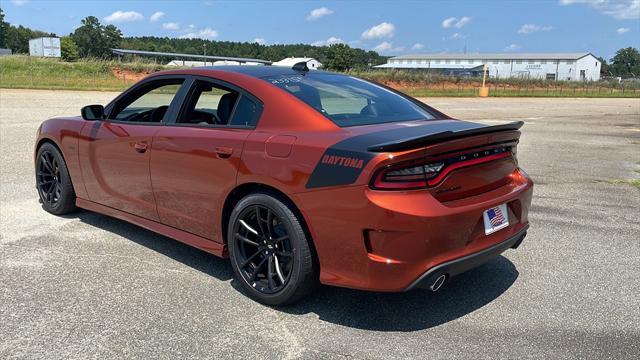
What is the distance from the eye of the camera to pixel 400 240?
2945 millimetres

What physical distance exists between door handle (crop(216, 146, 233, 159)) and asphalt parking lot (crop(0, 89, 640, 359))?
0.98 meters

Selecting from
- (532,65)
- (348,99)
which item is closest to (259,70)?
(348,99)

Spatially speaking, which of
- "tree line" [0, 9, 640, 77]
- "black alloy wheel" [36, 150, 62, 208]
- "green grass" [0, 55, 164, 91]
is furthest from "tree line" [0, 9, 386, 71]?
"black alloy wheel" [36, 150, 62, 208]

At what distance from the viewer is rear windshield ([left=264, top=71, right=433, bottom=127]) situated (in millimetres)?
3684

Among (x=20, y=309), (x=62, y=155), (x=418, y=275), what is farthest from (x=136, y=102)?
(x=418, y=275)

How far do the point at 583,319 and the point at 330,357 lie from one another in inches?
67.3

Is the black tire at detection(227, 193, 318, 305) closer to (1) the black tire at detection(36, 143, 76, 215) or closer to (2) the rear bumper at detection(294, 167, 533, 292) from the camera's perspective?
(2) the rear bumper at detection(294, 167, 533, 292)

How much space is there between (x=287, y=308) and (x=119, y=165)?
2.05 meters

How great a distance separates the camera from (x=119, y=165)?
4559 mm

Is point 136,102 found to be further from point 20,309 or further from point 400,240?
point 400,240

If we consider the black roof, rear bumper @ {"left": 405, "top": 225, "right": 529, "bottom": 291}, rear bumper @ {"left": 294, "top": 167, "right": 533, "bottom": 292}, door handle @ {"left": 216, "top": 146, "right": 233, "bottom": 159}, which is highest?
the black roof

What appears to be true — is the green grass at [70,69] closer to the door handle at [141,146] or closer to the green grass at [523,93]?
the green grass at [523,93]

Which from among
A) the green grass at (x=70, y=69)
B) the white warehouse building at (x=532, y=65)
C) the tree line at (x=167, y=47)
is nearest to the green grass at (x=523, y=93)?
the green grass at (x=70, y=69)

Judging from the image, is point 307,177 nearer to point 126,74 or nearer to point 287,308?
point 287,308
